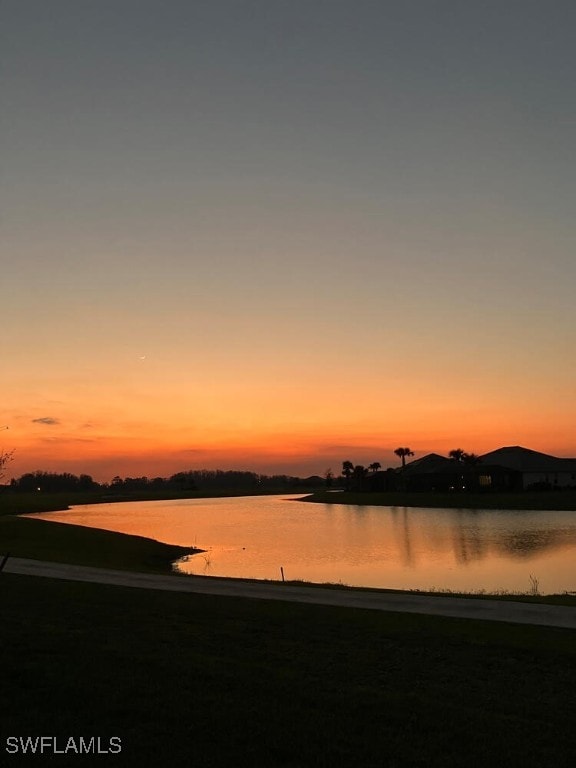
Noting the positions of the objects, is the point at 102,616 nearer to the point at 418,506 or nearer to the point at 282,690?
the point at 282,690

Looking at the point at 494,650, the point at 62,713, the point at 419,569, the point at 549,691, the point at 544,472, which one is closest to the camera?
the point at 62,713

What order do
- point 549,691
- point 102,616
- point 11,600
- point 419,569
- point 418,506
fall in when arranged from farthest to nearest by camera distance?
point 418,506 → point 419,569 → point 11,600 → point 102,616 → point 549,691

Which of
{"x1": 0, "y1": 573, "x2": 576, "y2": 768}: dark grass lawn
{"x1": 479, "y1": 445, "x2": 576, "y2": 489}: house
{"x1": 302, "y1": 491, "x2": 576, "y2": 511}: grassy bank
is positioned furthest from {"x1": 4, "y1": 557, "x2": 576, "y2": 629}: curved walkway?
{"x1": 479, "y1": 445, "x2": 576, "y2": 489}: house

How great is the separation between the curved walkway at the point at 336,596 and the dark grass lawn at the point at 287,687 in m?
1.70

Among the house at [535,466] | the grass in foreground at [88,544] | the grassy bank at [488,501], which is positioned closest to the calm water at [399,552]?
the grass in foreground at [88,544]

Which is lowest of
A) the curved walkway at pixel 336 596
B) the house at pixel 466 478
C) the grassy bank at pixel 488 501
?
the curved walkway at pixel 336 596

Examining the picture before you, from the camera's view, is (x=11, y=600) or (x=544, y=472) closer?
(x=11, y=600)

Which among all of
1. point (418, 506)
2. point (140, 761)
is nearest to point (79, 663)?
point (140, 761)

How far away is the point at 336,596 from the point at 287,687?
35.4 feet

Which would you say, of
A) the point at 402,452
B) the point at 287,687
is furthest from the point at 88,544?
the point at 402,452

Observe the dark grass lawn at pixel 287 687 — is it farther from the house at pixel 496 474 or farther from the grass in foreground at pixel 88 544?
the house at pixel 496 474

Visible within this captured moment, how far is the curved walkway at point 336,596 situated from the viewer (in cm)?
1775

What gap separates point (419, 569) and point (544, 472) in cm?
10648

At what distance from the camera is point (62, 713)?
8.77 m
